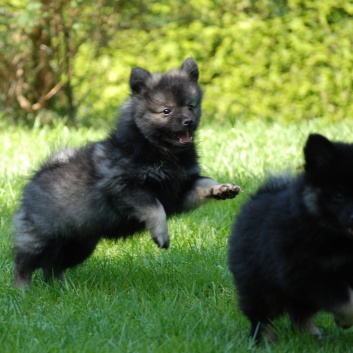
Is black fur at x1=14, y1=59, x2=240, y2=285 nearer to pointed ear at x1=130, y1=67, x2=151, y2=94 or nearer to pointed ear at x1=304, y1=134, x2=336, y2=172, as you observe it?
pointed ear at x1=130, y1=67, x2=151, y2=94

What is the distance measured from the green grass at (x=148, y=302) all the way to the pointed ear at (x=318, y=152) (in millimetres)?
707

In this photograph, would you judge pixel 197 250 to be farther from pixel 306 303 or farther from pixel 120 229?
pixel 306 303

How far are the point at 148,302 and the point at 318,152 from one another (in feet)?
5.01

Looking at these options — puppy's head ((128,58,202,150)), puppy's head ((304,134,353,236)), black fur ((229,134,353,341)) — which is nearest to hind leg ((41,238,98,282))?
puppy's head ((128,58,202,150))

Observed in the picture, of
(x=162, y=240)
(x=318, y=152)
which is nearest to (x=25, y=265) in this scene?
(x=162, y=240)

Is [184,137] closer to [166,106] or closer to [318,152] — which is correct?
[166,106]

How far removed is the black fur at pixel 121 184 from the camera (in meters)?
5.48

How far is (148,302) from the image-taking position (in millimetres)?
4855

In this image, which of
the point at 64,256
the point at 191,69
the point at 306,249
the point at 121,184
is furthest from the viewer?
the point at 191,69

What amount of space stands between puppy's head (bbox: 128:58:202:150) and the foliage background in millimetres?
6408

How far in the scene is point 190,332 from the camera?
4.32m

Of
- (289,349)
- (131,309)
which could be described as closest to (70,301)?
(131,309)

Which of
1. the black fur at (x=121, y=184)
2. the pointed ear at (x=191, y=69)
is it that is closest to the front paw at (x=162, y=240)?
the black fur at (x=121, y=184)

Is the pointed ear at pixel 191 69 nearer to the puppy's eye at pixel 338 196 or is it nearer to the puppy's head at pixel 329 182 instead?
the puppy's head at pixel 329 182
